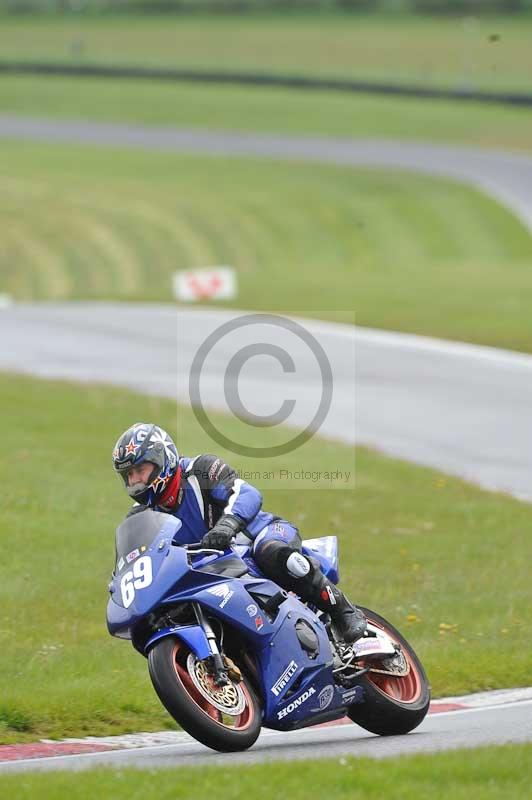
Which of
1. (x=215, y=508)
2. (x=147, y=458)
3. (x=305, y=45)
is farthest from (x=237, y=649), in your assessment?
(x=305, y=45)

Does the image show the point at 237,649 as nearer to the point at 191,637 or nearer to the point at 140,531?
the point at 191,637

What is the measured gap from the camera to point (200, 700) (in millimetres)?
7406

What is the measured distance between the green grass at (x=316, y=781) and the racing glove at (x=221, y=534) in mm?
1314

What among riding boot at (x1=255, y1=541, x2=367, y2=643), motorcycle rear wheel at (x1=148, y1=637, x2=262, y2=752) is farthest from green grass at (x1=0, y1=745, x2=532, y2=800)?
riding boot at (x1=255, y1=541, x2=367, y2=643)

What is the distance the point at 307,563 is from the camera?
8.23m

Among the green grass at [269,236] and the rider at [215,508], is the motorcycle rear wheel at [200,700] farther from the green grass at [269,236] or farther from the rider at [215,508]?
the green grass at [269,236]

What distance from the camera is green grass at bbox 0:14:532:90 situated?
5666 centimetres

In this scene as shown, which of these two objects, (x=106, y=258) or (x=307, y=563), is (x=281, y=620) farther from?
(x=106, y=258)

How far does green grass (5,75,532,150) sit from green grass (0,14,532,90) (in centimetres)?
123

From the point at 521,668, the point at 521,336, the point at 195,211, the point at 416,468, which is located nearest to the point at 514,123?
the point at 195,211

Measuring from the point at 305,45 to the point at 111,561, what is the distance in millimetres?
51032

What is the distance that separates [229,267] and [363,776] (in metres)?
33.7

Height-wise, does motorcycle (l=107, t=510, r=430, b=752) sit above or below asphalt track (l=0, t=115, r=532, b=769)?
above

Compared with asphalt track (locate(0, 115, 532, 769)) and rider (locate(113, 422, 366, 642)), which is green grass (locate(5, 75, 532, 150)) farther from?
rider (locate(113, 422, 366, 642))
